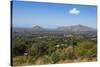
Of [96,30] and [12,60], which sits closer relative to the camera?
[12,60]

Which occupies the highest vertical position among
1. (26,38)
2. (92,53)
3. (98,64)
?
(26,38)

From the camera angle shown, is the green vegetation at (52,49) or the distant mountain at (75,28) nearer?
the green vegetation at (52,49)

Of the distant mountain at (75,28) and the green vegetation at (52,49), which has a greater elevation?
the distant mountain at (75,28)

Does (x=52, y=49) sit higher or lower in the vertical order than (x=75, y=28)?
lower

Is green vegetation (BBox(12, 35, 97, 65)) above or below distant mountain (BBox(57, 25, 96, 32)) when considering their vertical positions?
below

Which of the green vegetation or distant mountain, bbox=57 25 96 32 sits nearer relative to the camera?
the green vegetation
